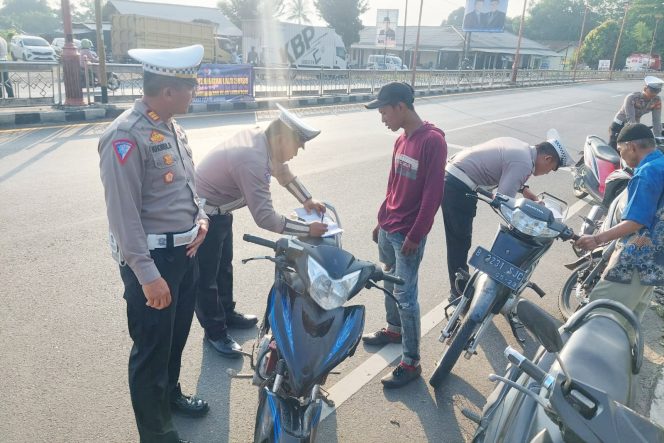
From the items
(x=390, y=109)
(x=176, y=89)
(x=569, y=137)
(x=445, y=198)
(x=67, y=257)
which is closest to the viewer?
(x=176, y=89)

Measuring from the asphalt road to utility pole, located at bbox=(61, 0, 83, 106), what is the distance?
448 cm

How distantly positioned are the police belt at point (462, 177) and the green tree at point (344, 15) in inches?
2133

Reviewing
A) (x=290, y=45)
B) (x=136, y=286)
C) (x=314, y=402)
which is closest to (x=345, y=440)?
(x=314, y=402)

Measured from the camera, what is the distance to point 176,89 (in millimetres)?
2168

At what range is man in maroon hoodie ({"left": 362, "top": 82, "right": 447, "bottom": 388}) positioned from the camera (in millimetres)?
2953

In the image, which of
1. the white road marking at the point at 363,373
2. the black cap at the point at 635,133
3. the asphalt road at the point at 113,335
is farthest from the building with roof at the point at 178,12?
the black cap at the point at 635,133

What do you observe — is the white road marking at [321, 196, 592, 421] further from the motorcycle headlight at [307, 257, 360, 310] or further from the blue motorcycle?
the motorcycle headlight at [307, 257, 360, 310]

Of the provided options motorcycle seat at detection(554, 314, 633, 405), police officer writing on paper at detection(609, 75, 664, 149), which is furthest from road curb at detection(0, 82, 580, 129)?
motorcycle seat at detection(554, 314, 633, 405)

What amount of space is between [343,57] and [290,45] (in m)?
5.03

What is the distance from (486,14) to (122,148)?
50.3 m

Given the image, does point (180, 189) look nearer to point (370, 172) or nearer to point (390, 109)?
point (390, 109)

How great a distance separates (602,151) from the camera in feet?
19.7

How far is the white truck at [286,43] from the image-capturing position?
33906 mm

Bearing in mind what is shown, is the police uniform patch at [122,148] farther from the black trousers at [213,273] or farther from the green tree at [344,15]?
the green tree at [344,15]
